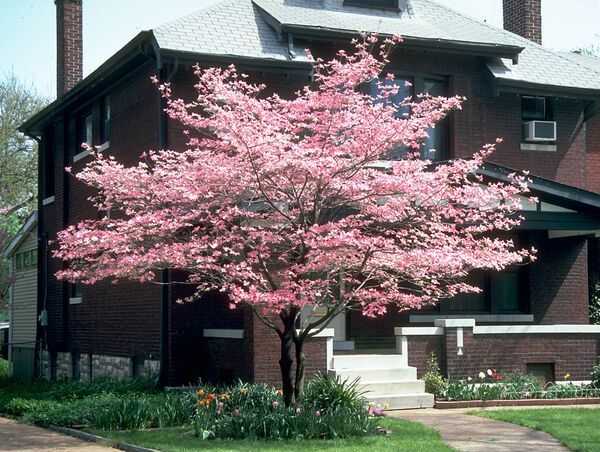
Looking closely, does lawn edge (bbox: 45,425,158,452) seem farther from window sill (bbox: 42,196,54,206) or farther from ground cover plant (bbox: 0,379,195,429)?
window sill (bbox: 42,196,54,206)

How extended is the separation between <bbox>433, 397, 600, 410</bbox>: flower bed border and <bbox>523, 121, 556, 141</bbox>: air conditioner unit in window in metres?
6.74

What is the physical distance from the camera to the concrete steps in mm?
17406

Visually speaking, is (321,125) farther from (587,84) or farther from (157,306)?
(587,84)

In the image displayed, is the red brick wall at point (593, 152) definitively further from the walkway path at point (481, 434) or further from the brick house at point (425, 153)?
the walkway path at point (481, 434)

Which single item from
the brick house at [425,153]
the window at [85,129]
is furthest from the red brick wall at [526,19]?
the window at [85,129]

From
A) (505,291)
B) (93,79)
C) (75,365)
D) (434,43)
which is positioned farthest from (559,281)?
(75,365)

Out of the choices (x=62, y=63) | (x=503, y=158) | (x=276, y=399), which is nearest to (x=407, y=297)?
(x=276, y=399)

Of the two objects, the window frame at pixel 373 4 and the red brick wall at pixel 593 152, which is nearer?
the window frame at pixel 373 4

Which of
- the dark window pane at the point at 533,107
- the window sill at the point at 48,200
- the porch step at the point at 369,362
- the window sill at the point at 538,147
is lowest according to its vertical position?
the porch step at the point at 369,362

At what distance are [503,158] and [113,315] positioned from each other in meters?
9.69

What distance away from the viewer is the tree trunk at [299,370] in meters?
14.9

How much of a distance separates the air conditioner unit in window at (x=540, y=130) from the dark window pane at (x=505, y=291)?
10.3ft

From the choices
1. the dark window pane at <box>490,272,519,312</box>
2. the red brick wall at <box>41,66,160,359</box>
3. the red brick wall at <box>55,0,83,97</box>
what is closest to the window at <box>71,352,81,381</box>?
the red brick wall at <box>41,66,160,359</box>

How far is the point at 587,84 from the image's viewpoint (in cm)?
2306
